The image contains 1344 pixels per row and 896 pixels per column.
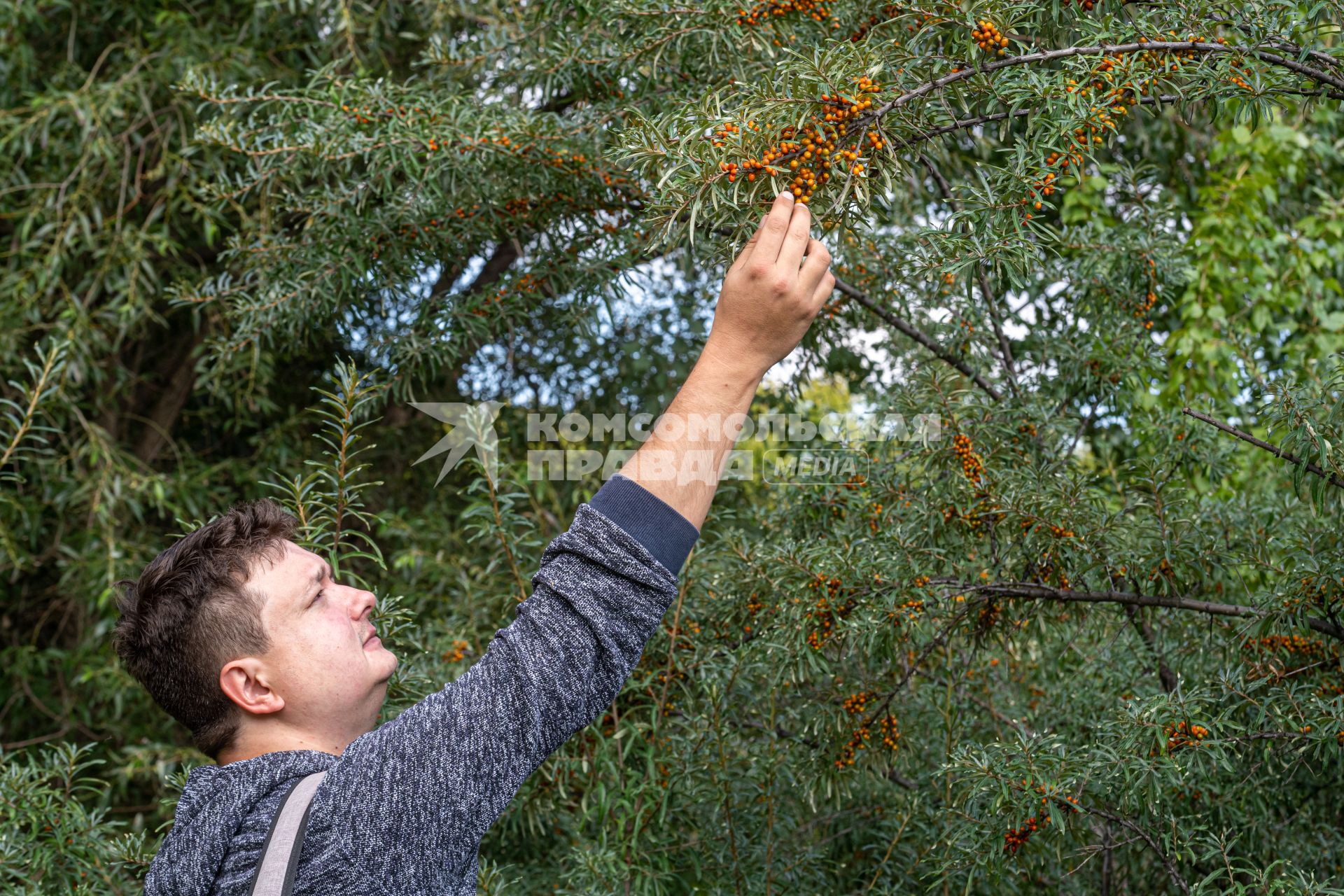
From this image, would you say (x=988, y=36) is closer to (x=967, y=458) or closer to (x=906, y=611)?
(x=967, y=458)

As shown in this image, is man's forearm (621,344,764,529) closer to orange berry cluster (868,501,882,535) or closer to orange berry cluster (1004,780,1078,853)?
orange berry cluster (1004,780,1078,853)

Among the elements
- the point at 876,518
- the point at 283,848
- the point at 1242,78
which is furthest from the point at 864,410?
the point at 283,848

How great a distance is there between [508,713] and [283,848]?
0.24 meters

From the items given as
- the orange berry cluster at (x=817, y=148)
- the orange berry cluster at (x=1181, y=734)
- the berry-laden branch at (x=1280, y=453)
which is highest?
the orange berry cluster at (x=817, y=148)

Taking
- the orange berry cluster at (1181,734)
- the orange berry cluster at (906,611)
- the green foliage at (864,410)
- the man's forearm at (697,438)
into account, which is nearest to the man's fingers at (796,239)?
the man's forearm at (697,438)

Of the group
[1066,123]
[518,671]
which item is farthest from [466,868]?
[1066,123]

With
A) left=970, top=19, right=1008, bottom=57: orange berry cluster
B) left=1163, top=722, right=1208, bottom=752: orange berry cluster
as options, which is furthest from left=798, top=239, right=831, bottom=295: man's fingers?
left=1163, top=722, right=1208, bottom=752: orange berry cluster

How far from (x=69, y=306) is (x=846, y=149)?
3.02 m

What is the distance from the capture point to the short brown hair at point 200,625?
112 cm

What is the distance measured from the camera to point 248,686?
1112 millimetres

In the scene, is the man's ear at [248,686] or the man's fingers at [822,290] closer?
the man's fingers at [822,290]

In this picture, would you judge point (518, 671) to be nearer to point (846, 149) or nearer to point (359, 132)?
point (846, 149)

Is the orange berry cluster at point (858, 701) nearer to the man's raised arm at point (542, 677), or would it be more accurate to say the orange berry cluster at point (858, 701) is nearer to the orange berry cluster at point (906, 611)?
the orange berry cluster at point (906, 611)

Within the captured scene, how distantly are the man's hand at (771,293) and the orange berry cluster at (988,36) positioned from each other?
52cm
